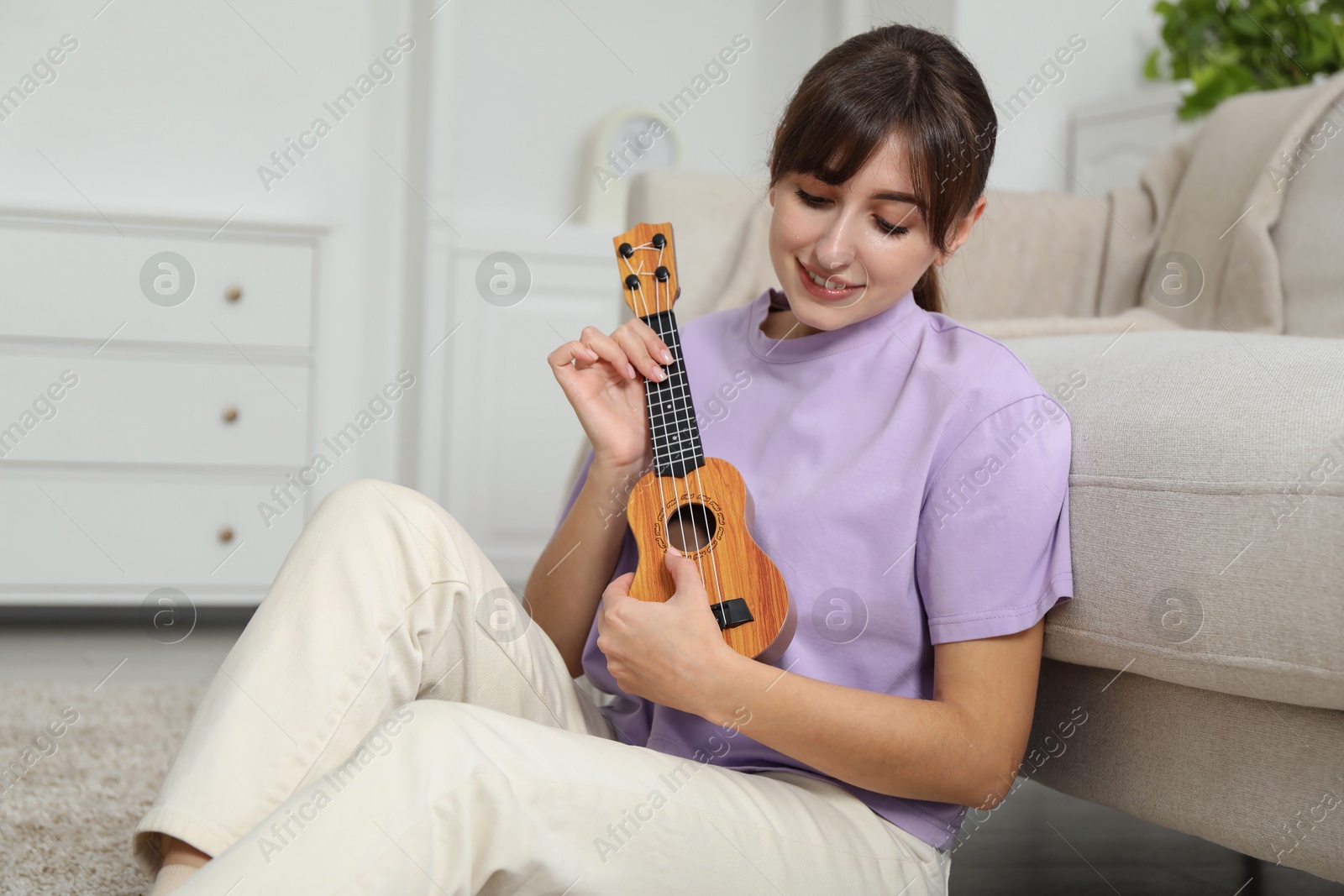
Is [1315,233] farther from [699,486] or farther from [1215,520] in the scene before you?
[699,486]

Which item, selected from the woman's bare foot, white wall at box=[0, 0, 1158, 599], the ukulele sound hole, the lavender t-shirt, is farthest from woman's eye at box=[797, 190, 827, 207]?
white wall at box=[0, 0, 1158, 599]

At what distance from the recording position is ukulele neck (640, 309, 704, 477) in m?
0.82

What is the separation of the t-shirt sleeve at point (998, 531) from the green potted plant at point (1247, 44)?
163 cm

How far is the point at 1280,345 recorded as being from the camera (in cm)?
77

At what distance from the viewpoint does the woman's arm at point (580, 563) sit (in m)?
Result: 0.88

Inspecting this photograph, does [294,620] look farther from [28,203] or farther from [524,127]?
[524,127]

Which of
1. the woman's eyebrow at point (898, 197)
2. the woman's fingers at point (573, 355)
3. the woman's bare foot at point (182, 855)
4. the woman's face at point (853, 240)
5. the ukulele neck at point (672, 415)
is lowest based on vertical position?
the woman's bare foot at point (182, 855)

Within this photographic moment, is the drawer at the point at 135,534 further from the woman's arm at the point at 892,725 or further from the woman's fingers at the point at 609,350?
the woman's arm at the point at 892,725

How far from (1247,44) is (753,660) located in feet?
6.29

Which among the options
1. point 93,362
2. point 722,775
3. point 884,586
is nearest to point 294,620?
point 722,775

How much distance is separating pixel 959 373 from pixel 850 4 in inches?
96.1

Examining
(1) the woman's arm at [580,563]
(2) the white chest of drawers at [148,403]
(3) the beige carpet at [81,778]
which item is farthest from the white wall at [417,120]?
(1) the woman's arm at [580,563]

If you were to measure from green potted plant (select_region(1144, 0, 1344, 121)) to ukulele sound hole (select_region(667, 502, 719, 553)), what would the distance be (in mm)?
1759

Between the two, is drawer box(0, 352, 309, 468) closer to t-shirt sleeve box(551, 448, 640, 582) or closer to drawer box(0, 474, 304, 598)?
drawer box(0, 474, 304, 598)
